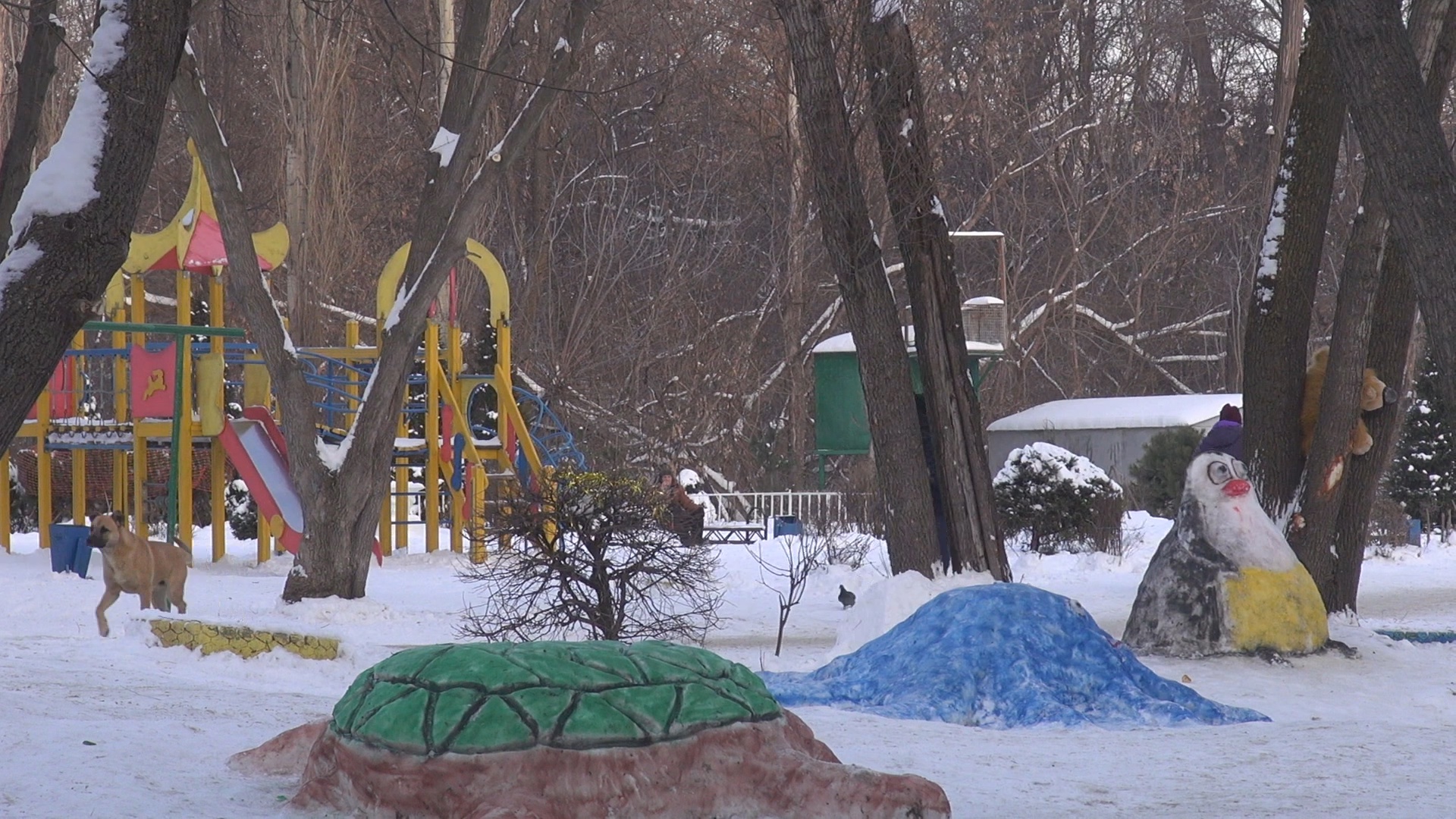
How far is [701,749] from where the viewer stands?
16.0 ft

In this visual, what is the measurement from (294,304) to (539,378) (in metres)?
6.10

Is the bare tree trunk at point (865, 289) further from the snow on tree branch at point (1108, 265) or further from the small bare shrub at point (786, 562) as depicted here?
the snow on tree branch at point (1108, 265)

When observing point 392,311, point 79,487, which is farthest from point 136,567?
point 79,487

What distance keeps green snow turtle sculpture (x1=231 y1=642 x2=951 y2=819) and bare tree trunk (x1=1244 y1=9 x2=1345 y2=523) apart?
6339mm

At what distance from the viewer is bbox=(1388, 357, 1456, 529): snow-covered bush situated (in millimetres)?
20391

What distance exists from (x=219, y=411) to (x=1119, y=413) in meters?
15.9

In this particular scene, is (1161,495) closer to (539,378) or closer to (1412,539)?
(1412,539)

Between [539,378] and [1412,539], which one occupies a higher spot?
[539,378]

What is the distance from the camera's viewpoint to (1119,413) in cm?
2641

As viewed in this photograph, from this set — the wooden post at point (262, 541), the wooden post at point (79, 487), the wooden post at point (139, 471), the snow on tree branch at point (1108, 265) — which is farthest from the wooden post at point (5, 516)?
the snow on tree branch at point (1108, 265)

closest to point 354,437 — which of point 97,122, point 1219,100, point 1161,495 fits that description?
point 97,122

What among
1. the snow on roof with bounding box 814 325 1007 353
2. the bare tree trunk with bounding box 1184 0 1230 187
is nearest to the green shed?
the snow on roof with bounding box 814 325 1007 353

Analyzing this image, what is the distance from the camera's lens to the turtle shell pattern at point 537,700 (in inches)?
185

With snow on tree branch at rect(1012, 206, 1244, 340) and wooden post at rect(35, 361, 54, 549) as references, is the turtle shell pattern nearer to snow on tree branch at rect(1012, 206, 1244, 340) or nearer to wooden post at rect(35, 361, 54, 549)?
wooden post at rect(35, 361, 54, 549)
